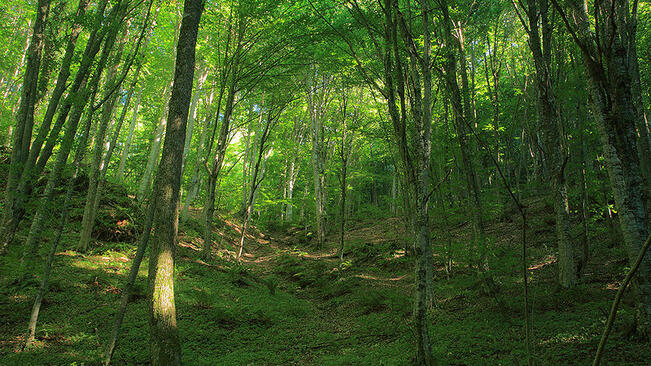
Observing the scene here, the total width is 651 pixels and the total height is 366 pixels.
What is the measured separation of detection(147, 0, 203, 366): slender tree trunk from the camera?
3.85 meters

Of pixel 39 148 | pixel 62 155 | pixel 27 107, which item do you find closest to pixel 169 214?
pixel 62 155

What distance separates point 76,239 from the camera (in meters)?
8.92

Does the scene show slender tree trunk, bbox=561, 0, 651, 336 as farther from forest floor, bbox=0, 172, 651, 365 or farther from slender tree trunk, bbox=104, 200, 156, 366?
slender tree trunk, bbox=104, 200, 156, 366

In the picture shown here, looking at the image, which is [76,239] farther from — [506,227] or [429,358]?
[506,227]

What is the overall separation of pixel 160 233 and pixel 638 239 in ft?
18.7

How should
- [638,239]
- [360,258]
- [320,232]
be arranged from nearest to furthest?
[638,239] < [360,258] < [320,232]

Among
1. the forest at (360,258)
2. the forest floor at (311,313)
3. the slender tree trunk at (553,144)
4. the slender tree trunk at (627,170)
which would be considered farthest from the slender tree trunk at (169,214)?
the slender tree trunk at (553,144)

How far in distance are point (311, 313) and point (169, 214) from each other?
440cm

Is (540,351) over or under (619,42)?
under

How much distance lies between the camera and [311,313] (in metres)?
7.36

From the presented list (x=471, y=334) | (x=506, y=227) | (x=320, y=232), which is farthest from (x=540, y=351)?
(x=320, y=232)

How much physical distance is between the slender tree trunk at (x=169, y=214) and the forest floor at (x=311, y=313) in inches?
30.0

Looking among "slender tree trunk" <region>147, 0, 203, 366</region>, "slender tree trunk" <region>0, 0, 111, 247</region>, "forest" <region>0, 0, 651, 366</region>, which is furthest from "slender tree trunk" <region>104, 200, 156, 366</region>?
"slender tree trunk" <region>0, 0, 111, 247</region>

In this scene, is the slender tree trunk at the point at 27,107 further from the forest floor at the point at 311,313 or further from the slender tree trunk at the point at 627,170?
the slender tree trunk at the point at 627,170
